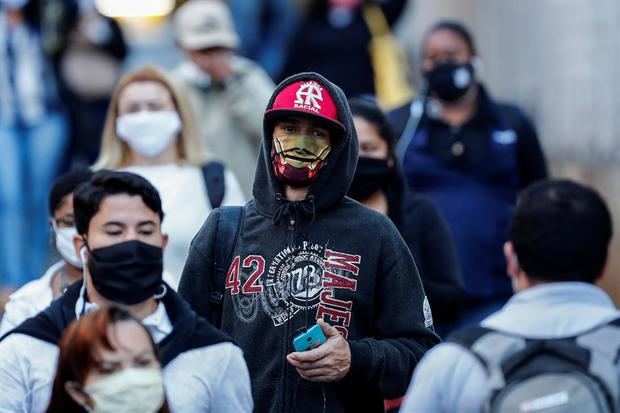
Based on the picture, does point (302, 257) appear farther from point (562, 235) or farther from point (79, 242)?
point (562, 235)

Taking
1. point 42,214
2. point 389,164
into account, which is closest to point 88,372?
point 389,164

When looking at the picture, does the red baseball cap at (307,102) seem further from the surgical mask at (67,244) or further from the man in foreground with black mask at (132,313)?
the surgical mask at (67,244)

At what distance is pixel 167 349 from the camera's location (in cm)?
587

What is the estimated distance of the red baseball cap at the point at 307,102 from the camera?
6.38 m

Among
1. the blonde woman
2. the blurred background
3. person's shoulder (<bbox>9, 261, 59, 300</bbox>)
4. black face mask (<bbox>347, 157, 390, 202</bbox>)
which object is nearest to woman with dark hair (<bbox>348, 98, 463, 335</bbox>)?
black face mask (<bbox>347, 157, 390, 202</bbox>)

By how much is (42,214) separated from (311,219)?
566 centimetres

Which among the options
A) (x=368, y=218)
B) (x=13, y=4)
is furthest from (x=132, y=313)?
(x=13, y=4)

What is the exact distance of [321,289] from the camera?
6.26m

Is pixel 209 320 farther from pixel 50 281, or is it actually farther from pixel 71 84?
pixel 71 84

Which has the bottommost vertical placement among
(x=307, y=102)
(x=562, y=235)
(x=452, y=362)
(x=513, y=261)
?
(x=452, y=362)

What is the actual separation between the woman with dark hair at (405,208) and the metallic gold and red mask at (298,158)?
4.66ft

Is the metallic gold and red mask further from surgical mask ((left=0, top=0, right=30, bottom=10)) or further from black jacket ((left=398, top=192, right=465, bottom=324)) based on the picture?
surgical mask ((left=0, top=0, right=30, bottom=10))

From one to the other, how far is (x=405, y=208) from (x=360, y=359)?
2.13 meters

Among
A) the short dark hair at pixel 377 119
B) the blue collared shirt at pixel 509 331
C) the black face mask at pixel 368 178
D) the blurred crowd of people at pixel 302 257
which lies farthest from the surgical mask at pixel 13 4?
the blue collared shirt at pixel 509 331
